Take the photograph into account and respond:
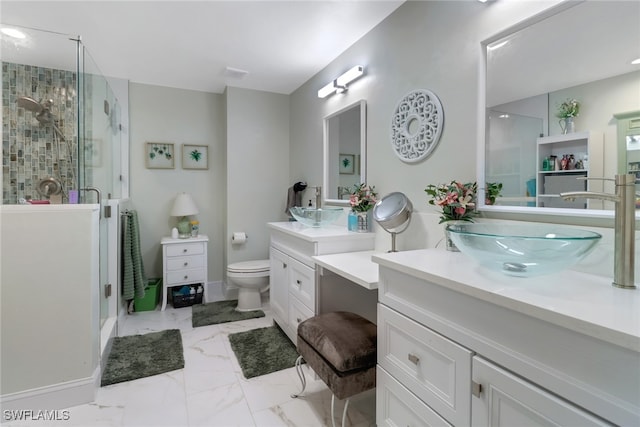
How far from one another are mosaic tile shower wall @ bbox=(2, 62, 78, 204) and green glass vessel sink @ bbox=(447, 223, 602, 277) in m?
2.24

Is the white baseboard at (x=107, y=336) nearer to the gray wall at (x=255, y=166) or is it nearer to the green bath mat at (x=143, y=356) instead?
the green bath mat at (x=143, y=356)

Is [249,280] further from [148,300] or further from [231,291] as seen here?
[148,300]

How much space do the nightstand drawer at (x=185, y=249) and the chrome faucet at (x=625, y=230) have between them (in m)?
3.15

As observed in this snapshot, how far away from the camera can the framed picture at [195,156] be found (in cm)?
349

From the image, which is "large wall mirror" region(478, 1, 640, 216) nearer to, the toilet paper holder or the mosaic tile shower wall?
the mosaic tile shower wall

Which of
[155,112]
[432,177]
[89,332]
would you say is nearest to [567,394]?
[432,177]

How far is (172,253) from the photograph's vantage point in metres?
3.11

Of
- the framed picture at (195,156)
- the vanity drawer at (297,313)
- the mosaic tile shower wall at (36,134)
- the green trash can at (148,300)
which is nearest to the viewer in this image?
the mosaic tile shower wall at (36,134)

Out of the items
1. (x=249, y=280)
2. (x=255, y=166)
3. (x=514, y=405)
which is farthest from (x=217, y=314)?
(x=514, y=405)

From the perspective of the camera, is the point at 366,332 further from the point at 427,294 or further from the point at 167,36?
the point at 167,36

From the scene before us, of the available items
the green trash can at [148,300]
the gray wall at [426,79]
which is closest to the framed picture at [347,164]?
the gray wall at [426,79]

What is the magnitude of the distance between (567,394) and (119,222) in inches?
119

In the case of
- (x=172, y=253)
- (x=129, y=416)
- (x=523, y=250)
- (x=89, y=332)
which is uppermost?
(x=523, y=250)

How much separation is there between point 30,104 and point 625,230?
3113mm
